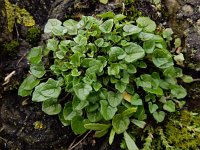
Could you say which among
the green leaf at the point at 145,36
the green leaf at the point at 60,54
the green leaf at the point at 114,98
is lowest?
the green leaf at the point at 114,98

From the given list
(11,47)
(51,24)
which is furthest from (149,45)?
(11,47)

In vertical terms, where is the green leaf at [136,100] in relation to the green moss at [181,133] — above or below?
above

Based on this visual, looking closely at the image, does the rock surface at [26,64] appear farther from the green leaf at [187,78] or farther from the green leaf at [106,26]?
the green leaf at [106,26]

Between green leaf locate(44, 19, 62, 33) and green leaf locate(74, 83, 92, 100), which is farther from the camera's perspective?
green leaf locate(44, 19, 62, 33)

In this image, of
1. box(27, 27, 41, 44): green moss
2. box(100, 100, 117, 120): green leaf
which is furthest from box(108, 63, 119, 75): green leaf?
box(27, 27, 41, 44): green moss

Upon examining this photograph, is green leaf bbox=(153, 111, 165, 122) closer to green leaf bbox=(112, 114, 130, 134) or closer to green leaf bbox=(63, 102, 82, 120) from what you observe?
green leaf bbox=(112, 114, 130, 134)

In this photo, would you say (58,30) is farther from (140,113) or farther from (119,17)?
(140,113)

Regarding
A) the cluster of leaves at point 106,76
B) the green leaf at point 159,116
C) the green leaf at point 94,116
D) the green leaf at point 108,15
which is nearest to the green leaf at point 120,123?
the cluster of leaves at point 106,76
